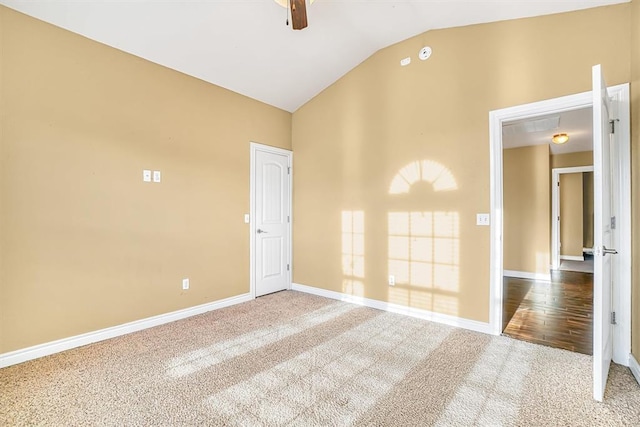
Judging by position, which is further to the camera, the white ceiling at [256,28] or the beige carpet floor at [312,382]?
the white ceiling at [256,28]

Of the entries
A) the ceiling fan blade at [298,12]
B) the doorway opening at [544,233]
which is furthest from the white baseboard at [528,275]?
the ceiling fan blade at [298,12]

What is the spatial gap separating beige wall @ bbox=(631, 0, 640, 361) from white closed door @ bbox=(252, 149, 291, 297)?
150 inches

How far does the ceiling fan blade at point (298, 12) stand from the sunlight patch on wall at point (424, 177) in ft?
6.50

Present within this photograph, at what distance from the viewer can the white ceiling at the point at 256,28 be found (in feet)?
8.35

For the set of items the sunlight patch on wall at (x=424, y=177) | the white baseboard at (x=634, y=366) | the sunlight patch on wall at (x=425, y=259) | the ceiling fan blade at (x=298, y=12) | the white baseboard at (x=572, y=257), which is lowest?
the white baseboard at (x=634, y=366)

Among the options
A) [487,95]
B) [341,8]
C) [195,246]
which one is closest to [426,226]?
[487,95]

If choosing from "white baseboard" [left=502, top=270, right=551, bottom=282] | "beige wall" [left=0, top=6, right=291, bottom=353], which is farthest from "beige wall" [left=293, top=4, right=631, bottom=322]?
"white baseboard" [left=502, top=270, right=551, bottom=282]

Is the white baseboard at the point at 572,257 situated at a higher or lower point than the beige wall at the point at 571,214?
lower

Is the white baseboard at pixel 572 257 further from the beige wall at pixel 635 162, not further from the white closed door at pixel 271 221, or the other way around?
the white closed door at pixel 271 221

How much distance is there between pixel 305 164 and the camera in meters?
4.60

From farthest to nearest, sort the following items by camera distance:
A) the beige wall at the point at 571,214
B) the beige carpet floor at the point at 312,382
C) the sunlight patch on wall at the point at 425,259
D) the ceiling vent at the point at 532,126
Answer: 1. the beige wall at the point at 571,214
2. the ceiling vent at the point at 532,126
3. the sunlight patch on wall at the point at 425,259
4. the beige carpet floor at the point at 312,382

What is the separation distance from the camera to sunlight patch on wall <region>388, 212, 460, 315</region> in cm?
320

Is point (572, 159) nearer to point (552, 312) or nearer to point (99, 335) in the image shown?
point (552, 312)

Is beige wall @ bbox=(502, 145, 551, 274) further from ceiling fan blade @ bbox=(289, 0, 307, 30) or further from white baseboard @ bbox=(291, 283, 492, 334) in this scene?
ceiling fan blade @ bbox=(289, 0, 307, 30)
